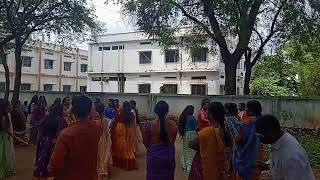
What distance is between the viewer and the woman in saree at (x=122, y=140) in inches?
374

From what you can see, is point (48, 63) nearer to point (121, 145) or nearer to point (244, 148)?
point (121, 145)

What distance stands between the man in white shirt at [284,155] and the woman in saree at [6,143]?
18.2 ft

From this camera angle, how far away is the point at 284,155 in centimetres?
325

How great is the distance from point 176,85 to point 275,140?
32.3 meters

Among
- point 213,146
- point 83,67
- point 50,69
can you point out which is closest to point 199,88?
point 50,69

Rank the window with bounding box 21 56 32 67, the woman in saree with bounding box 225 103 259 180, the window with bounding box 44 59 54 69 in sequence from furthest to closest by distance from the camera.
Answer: the window with bounding box 44 59 54 69 → the window with bounding box 21 56 32 67 → the woman in saree with bounding box 225 103 259 180

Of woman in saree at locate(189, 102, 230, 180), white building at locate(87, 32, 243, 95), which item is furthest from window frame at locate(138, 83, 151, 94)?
woman in saree at locate(189, 102, 230, 180)

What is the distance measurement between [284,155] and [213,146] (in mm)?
1430

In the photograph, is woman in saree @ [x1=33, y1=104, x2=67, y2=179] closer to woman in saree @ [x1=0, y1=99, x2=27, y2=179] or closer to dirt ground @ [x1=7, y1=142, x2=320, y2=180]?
woman in saree @ [x1=0, y1=99, x2=27, y2=179]

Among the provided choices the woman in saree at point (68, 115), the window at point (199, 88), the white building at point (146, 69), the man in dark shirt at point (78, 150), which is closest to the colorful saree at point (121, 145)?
the woman in saree at point (68, 115)

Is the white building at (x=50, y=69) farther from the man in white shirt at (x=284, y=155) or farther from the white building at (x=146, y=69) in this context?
the man in white shirt at (x=284, y=155)

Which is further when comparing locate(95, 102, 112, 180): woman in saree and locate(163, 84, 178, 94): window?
locate(163, 84, 178, 94): window

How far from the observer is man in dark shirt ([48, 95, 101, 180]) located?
148 inches

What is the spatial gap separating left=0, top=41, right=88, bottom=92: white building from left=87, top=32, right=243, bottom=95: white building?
142 inches
